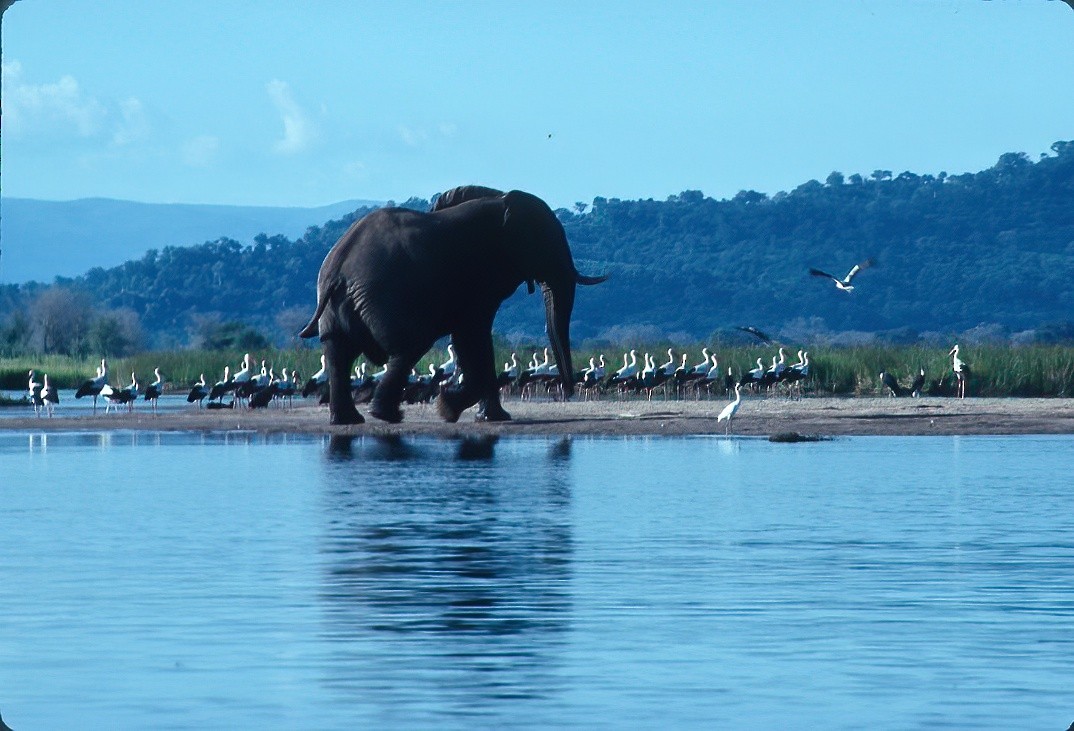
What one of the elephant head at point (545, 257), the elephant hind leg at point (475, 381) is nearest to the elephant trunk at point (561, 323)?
the elephant head at point (545, 257)

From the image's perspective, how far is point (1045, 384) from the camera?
35.9m

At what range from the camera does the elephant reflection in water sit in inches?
418

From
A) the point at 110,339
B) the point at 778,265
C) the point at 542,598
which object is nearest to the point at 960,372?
the point at 542,598

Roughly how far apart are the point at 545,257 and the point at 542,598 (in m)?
16.0

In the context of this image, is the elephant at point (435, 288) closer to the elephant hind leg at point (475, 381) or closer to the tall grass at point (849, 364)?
the elephant hind leg at point (475, 381)

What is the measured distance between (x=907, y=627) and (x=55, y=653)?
4479 mm

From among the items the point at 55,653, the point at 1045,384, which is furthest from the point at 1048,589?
the point at 1045,384

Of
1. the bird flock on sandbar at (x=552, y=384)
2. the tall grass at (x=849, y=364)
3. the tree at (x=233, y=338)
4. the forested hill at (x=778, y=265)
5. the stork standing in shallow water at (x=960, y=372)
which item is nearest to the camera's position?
the bird flock on sandbar at (x=552, y=384)

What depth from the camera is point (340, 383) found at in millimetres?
28297

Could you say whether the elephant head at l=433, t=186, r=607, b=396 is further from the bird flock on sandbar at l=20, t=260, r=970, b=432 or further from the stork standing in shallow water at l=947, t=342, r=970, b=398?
the stork standing in shallow water at l=947, t=342, r=970, b=398

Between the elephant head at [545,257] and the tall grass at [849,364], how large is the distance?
946 cm

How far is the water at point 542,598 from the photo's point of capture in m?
9.63

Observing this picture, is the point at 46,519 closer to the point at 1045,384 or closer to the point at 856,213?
the point at 1045,384

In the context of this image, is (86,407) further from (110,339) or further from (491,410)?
(110,339)
